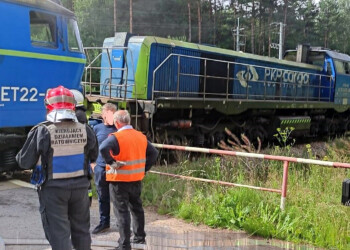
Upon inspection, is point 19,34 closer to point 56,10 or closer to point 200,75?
point 56,10

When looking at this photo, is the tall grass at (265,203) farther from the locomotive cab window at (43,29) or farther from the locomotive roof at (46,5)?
the locomotive roof at (46,5)

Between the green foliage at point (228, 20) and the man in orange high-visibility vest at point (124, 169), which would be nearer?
the man in orange high-visibility vest at point (124, 169)

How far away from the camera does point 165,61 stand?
35.5 feet

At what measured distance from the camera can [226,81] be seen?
1292 centimetres

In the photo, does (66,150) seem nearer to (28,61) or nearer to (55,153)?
(55,153)

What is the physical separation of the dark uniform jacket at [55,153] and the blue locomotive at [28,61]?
12.7ft

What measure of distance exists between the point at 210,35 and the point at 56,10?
43372 millimetres

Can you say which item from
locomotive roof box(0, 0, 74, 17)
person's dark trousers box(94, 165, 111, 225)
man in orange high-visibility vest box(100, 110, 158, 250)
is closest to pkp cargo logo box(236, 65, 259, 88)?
locomotive roof box(0, 0, 74, 17)

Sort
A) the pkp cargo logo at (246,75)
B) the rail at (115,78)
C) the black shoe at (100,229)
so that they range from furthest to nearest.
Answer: the pkp cargo logo at (246,75), the rail at (115,78), the black shoe at (100,229)

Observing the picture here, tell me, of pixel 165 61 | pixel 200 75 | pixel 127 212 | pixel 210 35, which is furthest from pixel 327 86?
pixel 210 35

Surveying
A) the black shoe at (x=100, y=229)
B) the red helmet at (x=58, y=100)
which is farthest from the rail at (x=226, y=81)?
the red helmet at (x=58, y=100)

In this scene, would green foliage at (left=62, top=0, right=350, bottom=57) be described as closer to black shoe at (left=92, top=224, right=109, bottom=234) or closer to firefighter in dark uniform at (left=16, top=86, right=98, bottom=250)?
black shoe at (left=92, top=224, right=109, bottom=234)

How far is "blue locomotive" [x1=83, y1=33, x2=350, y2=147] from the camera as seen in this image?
10453mm

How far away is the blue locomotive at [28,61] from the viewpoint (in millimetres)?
7137
